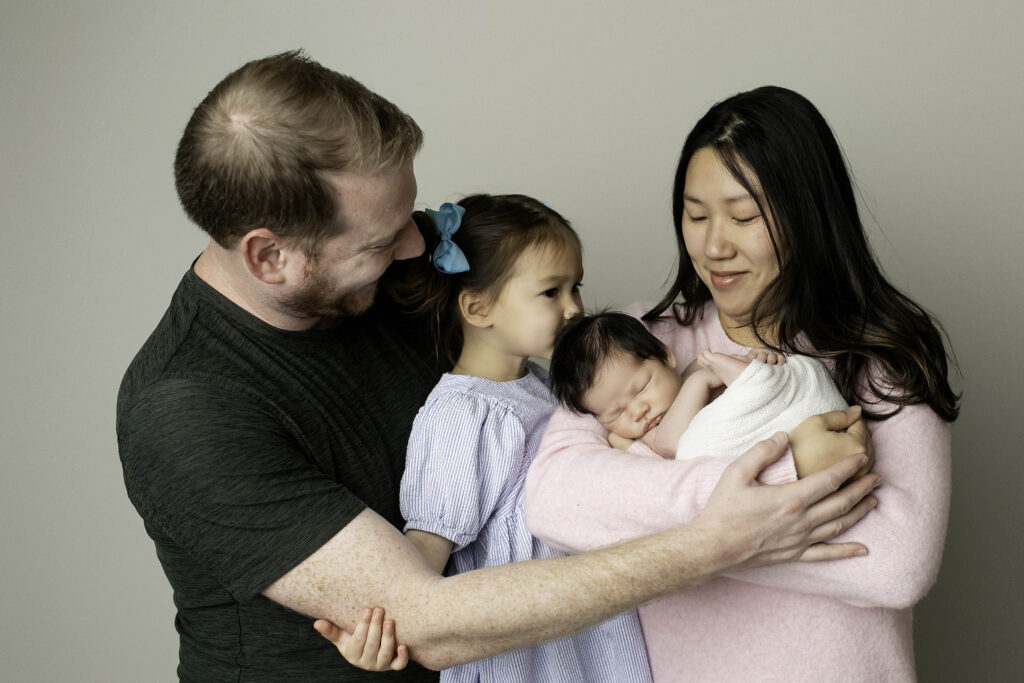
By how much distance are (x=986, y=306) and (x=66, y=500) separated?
3.10 metres

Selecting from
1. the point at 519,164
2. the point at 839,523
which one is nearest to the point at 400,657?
the point at 839,523

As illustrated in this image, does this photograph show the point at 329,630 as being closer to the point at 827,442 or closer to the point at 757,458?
the point at 757,458

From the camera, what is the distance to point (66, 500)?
3.33 meters

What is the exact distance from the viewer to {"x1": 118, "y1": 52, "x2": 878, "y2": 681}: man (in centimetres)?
167

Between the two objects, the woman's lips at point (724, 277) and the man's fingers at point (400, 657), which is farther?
the woman's lips at point (724, 277)

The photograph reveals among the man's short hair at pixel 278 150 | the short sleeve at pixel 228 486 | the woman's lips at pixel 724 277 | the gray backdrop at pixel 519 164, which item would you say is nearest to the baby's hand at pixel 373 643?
the short sleeve at pixel 228 486

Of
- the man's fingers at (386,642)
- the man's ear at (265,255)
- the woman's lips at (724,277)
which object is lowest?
the man's fingers at (386,642)

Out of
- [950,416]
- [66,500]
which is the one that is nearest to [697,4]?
[950,416]

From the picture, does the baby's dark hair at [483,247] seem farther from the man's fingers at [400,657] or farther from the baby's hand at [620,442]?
the man's fingers at [400,657]

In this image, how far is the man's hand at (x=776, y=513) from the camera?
165cm

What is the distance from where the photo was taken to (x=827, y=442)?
5.73 feet

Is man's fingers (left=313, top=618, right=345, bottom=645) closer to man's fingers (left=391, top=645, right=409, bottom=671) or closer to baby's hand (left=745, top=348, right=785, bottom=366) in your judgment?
man's fingers (left=391, top=645, right=409, bottom=671)

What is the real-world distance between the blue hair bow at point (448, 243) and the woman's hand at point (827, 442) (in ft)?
2.62

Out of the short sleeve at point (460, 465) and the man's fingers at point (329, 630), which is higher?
the short sleeve at point (460, 465)
